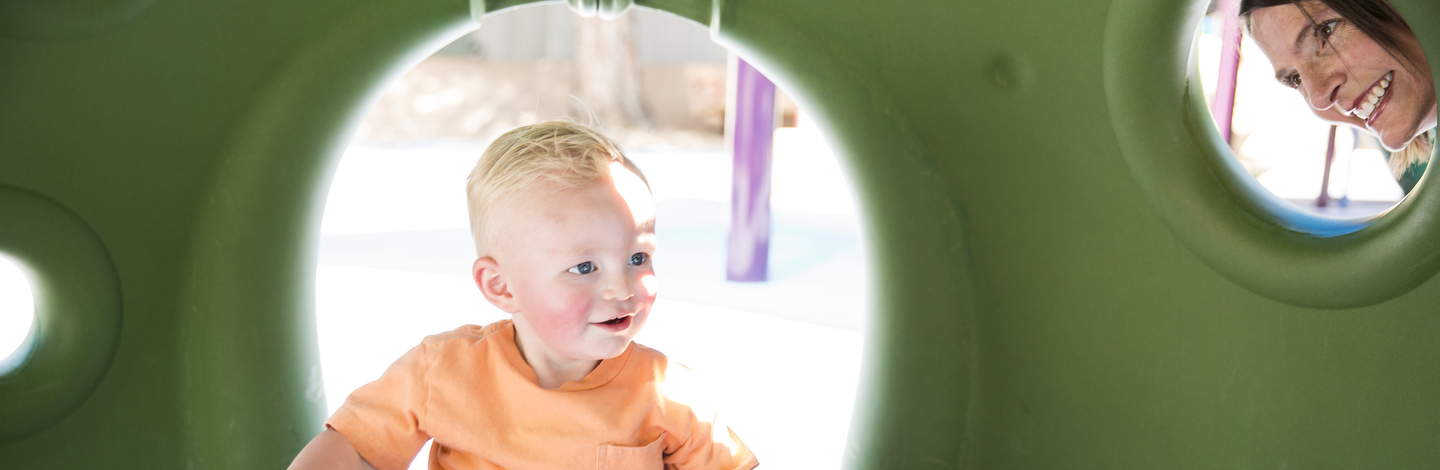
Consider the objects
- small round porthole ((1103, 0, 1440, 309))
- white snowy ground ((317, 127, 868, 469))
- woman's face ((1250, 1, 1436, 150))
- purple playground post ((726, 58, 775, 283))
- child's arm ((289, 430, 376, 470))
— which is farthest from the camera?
purple playground post ((726, 58, 775, 283))

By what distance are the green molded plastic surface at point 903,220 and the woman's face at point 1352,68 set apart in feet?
1.29

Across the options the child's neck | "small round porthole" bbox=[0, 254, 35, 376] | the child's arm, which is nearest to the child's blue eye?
the child's neck

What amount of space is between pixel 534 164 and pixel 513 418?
9.9 inches

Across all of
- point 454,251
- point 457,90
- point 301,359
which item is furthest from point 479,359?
point 457,90

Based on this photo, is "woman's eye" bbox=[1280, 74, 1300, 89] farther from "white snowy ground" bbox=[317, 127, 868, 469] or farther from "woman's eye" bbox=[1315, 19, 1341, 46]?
"white snowy ground" bbox=[317, 127, 868, 469]

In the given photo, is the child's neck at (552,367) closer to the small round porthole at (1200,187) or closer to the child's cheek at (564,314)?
the child's cheek at (564,314)

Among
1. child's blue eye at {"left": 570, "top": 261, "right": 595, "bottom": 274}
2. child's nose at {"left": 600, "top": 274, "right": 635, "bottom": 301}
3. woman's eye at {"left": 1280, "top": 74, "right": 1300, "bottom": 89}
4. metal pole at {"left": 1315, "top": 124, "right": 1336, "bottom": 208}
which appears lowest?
child's nose at {"left": 600, "top": 274, "right": 635, "bottom": 301}

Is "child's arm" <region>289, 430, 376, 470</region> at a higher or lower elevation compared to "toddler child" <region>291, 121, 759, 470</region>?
lower

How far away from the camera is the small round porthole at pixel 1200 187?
2.60ft

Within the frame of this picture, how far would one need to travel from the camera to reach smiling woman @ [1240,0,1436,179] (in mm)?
1096

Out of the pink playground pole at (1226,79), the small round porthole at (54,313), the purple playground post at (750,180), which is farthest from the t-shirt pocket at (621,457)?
the pink playground pole at (1226,79)

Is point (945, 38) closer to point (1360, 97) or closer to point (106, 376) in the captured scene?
point (1360, 97)

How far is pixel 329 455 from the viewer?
92 cm

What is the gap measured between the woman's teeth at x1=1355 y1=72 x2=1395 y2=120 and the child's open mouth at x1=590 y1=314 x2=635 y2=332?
90 centimetres
